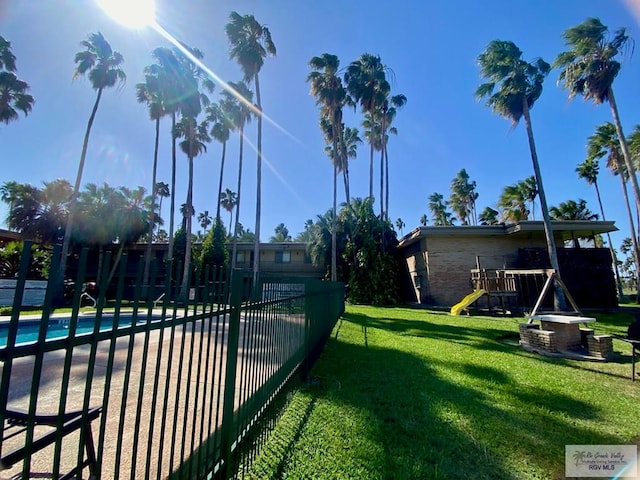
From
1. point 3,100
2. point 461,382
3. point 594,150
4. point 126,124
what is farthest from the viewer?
point 594,150

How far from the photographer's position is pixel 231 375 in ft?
8.39

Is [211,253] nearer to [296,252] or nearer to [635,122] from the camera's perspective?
[296,252]

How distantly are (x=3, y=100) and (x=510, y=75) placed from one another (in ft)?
98.9

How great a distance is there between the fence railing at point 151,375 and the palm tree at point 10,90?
22235 millimetres

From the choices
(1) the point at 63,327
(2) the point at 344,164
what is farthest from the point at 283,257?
(1) the point at 63,327

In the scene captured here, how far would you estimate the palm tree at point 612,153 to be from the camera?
959 inches

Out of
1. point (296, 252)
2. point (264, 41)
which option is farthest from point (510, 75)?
point (296, 252)

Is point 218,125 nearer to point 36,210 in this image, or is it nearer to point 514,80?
point 36,210

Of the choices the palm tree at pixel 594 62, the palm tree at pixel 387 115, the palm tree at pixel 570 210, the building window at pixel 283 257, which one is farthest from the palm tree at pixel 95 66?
the palm tree at pixel 570 210

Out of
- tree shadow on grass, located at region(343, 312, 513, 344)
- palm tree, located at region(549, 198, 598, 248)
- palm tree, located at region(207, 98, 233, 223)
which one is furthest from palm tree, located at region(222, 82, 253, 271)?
palm tree, located at region(549, 198, 598, 248)

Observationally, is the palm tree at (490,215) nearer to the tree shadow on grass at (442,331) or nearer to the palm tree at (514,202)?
the palm tree at (514,202)

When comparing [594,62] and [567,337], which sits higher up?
[594,62]

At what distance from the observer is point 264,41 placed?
68.3 ft

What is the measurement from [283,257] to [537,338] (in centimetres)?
2492
